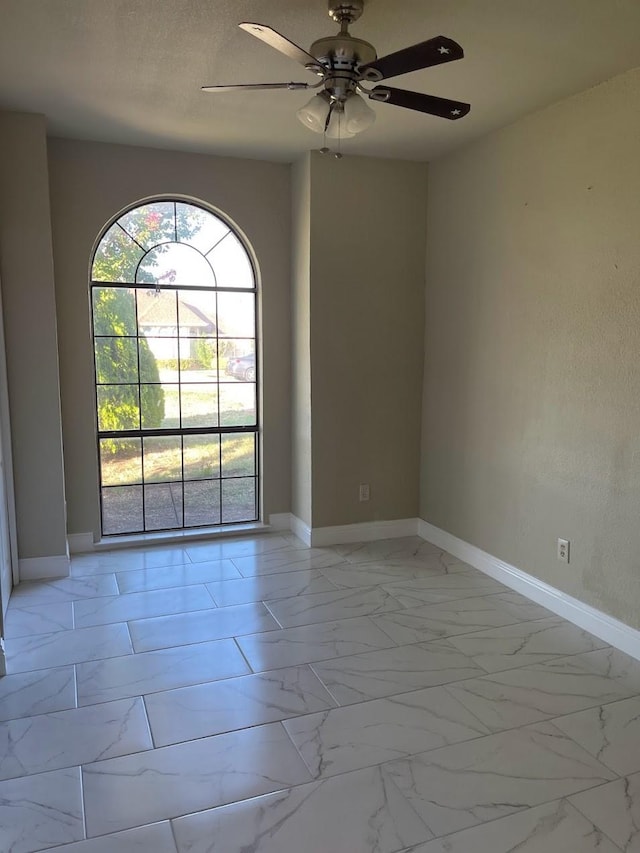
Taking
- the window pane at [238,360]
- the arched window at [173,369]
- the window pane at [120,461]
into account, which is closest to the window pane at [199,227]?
the arched window at [173,369]

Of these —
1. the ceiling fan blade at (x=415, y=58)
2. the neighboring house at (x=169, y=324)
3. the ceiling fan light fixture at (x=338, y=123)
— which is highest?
the ceiling fan blade at (x=415, y=58)

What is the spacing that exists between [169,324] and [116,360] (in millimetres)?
422

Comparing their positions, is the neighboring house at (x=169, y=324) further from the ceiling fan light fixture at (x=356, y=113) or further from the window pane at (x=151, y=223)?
the ceiling fan light fixture at (x=356, y=113)

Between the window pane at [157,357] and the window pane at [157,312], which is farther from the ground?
the window pane at [157,312]

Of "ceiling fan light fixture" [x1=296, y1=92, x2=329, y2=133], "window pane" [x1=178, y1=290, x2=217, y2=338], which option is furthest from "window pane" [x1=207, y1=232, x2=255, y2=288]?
"ceiling fan light fixture" [x1=296, y1=92, x2=329, y2=133]

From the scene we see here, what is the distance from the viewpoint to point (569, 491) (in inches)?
125

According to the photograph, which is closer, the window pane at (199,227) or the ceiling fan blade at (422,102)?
the ceiling fan blade at (422,102)

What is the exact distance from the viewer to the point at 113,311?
13.6ft

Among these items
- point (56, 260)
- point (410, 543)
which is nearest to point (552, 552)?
→ point (410, 543)

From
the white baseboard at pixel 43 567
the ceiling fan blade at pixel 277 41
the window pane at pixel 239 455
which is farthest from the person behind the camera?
the window pane at pixel 239 455

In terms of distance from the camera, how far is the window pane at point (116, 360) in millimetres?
4137

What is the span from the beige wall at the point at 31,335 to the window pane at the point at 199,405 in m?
0.93

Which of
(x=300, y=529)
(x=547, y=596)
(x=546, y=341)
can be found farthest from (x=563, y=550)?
(x=300, y=529)

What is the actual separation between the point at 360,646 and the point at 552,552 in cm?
115
